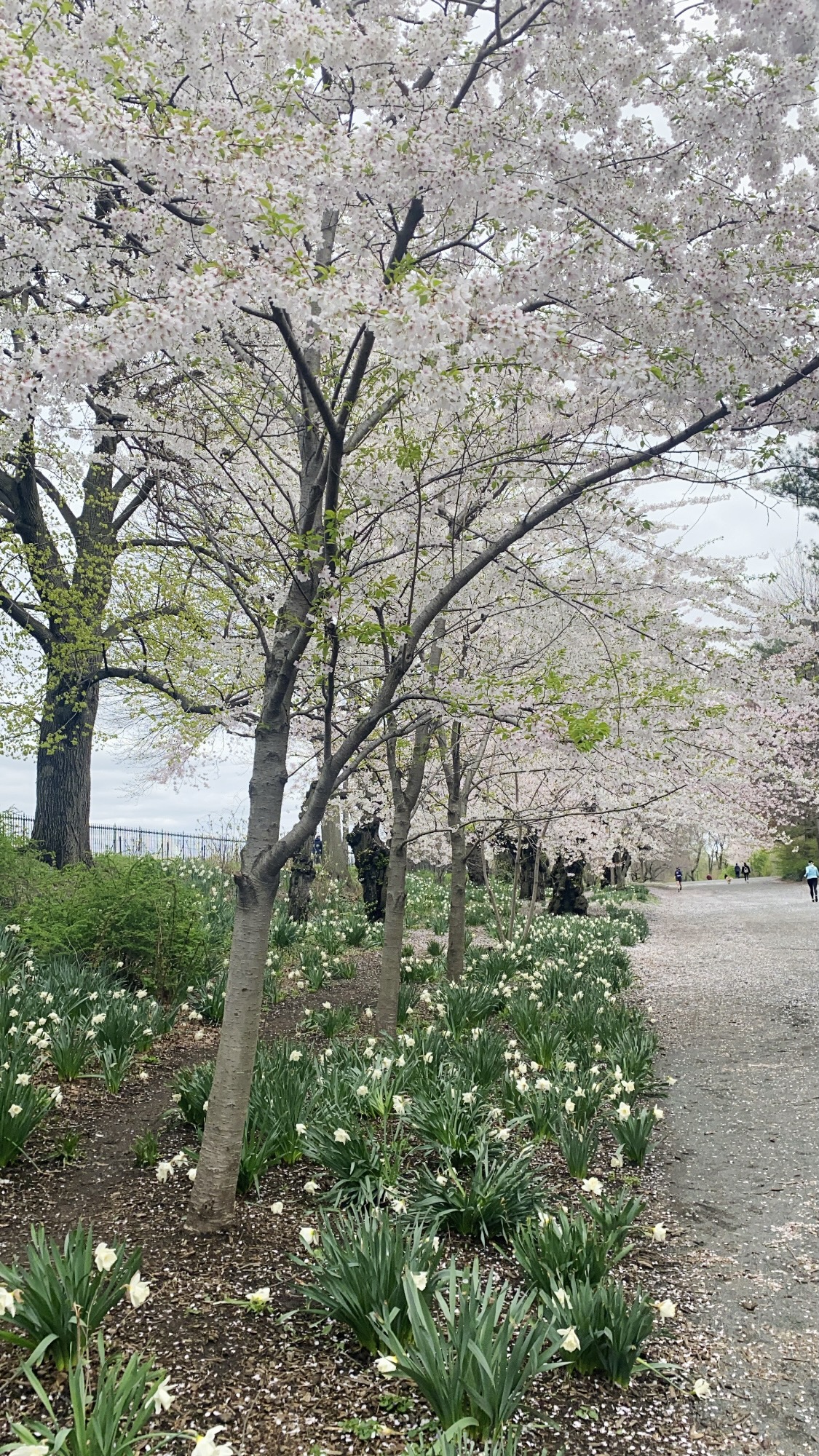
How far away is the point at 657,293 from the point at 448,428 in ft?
7.82

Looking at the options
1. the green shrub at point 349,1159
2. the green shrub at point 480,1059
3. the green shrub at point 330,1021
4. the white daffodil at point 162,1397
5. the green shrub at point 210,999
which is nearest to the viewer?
the white daffodil at point 162,1397

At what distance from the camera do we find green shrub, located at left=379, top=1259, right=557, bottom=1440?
2475 mm

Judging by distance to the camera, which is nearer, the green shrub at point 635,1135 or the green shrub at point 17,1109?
the green shrub at point 17,1109

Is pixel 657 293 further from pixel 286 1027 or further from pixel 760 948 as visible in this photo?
pixel 760 948

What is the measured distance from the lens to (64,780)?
1299 cm

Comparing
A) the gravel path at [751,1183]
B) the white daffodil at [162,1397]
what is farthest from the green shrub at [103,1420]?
the gravel path at [751,1183]

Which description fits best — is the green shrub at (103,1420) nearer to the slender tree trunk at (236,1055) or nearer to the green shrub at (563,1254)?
the slender tree trunk at (236,1055)

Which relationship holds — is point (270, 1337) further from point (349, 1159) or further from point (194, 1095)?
point (194, 1095)

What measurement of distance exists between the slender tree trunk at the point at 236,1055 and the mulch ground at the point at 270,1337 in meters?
0.13

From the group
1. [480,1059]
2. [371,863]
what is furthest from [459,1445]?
[371,863]

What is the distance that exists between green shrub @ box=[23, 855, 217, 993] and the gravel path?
4.68 m

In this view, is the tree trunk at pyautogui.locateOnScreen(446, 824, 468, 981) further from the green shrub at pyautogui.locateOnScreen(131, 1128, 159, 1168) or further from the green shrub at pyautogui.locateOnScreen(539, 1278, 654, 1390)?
the green shrub at pyautogui.locateOnScreen(539, 1278, 654, 1390)

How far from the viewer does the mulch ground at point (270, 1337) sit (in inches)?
106

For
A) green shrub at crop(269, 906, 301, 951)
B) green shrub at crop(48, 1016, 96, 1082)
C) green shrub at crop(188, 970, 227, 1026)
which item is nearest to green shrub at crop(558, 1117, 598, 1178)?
green shrub at crop(48, 1016, 96, 1082)
